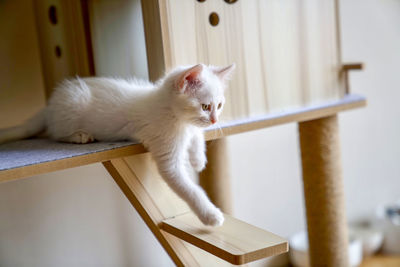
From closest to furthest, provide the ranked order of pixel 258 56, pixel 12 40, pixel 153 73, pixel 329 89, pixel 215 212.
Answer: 1. pixel 215 212
2. pixel 153 73
3. pixel 258 56
4. pixel 329 89
5. pixel 12 40

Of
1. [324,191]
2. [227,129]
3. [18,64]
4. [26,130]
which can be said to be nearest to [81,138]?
[26,130]

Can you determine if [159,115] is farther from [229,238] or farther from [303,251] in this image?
[303,251]

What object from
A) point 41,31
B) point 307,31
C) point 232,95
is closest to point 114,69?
point 41,31

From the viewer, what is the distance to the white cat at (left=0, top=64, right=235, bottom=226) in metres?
0.97

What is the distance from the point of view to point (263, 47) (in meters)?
1.24

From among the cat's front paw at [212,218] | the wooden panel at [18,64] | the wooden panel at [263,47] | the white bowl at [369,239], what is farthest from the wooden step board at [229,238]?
the white bowl at [369,239]

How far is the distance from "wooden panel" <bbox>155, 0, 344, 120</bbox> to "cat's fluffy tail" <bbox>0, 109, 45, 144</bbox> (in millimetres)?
366

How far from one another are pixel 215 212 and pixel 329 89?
568 millimetres

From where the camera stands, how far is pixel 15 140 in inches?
47.3

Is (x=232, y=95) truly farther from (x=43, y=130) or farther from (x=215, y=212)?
(x=43, y=130)

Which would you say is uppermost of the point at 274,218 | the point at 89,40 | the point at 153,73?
the point at 89,40

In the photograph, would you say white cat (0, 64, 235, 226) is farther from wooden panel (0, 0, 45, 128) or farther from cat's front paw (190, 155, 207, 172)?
wooden panel (0, 0, 45, 128)

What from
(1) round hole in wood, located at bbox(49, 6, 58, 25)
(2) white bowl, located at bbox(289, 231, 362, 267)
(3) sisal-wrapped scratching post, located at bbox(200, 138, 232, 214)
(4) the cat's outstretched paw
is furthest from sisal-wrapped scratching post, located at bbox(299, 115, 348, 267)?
(1) round hole in wood, located at bbox(49, 6, 58, 25)

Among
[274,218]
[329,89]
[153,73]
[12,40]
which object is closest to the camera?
[153,73]
